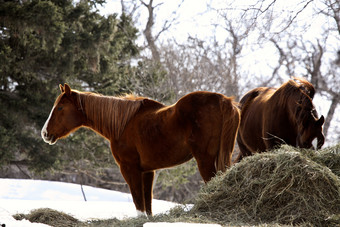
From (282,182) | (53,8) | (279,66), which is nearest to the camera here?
(282,182)

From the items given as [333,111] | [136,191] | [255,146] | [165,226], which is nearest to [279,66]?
[333,111]

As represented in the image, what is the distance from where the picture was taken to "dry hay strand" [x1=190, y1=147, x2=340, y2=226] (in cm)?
318

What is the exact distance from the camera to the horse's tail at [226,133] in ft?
13.9

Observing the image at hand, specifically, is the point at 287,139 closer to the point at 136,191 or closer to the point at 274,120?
the point at 274,120

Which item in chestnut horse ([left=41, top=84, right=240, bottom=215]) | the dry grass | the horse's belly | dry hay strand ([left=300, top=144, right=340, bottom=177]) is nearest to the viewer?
the dry grass

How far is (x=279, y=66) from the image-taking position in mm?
20109

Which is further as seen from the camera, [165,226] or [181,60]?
[181,60]

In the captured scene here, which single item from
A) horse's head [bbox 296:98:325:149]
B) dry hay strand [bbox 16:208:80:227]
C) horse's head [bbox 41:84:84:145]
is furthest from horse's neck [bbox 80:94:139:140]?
horse's head [bbox 296:98:325:149]

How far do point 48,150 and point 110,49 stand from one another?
3.10 meters

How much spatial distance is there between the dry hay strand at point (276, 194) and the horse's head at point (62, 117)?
2.03 metres

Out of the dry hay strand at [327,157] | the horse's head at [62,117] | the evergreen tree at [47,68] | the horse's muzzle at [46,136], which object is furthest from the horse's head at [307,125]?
the evergreen tree at [47,68]

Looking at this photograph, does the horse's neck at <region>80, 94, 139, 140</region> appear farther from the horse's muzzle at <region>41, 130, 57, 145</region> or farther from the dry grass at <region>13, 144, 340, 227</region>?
the dry grass at <region>13, 144, 340, 227</region>

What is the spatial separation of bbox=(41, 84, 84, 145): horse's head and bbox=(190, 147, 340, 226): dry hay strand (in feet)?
6.65

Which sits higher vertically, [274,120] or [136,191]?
[274,120]
